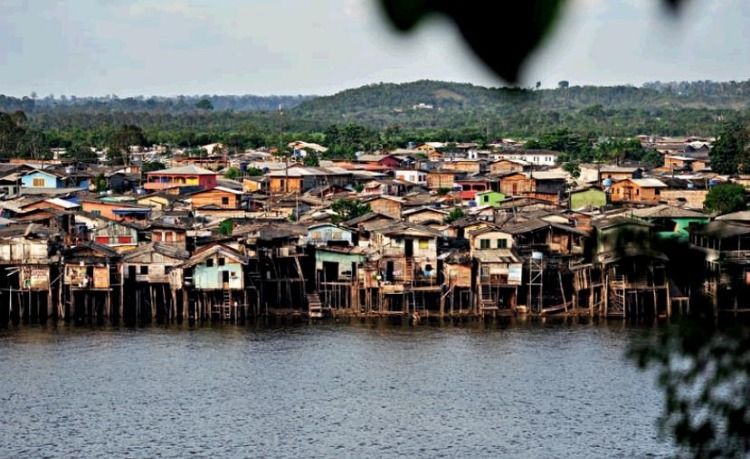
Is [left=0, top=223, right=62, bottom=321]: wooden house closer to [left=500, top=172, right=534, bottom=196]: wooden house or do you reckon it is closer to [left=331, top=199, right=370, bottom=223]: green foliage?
[left=331, top=199, right=370, bottom=223]: green foliage

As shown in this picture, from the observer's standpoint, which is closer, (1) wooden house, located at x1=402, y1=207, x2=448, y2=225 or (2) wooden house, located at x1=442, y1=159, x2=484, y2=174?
(1) wooden house, located at x1=402, y1=207, x2=448, y2=225

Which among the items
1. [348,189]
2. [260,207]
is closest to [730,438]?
[260,207]

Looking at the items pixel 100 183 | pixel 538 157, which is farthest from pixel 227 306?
pixel 538 157

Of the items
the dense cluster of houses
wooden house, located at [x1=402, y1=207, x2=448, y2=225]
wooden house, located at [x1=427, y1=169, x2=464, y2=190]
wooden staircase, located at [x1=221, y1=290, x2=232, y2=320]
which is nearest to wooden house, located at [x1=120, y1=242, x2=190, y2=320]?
the dense cluster of houses

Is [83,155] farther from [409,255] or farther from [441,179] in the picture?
[409,255]

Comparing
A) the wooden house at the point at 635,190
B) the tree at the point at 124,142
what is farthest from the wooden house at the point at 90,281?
the tree at the point at 124,142

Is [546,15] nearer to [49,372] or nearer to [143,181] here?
[49,372]
